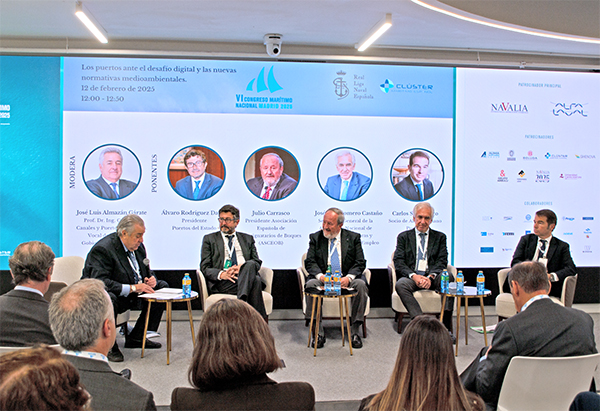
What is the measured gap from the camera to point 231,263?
485cm

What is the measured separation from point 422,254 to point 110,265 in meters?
3.22

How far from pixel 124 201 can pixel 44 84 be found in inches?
64.5

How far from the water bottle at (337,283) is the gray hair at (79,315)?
2881 mm

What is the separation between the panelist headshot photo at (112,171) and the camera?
540 centimetres

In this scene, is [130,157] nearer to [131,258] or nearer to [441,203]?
[131,258]

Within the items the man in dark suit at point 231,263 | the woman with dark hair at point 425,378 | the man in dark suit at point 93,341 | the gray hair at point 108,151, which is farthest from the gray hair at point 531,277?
the gray hair at point 108,151

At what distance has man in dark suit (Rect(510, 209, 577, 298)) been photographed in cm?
488

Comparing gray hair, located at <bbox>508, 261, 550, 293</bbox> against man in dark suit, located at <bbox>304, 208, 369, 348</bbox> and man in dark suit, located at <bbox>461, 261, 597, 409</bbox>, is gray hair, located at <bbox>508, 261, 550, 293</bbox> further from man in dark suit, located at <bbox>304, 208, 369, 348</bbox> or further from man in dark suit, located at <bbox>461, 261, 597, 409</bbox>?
man in dark suit, located at <bbox>304, 208, 369, 348</bbox>

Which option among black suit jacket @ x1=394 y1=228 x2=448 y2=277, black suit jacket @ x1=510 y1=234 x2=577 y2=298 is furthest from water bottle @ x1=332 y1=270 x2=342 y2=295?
black suit jacket @ x1=510 y1=234 x2=577 y2=298

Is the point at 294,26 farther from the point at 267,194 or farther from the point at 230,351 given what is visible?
the point at 230,351

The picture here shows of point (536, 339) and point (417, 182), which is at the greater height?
point (417, 182)

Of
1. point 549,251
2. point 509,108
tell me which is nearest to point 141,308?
point 549,251

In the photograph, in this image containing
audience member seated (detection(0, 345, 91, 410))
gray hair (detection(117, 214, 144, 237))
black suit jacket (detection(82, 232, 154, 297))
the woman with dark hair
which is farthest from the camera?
gray hair (detection(117, 214, 144, 237))

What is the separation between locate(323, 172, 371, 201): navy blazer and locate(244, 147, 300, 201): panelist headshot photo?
417 mm
